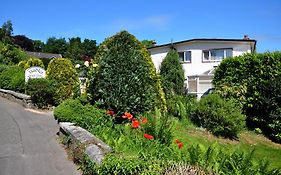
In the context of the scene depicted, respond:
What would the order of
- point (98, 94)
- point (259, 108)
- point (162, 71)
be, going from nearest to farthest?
point (98, 94) < point (259, 108) < point (162, 71)

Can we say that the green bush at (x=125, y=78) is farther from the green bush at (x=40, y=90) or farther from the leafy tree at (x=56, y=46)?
the leafy tree at (x=56, y=46)

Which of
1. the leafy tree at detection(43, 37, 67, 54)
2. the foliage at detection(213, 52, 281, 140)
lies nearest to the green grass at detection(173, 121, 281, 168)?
the foliage at detection(213, 52, 281, 140)

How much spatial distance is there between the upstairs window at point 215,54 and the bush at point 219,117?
1733cm

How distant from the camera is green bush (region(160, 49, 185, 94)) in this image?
28.4 m

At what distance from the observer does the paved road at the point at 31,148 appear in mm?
6883

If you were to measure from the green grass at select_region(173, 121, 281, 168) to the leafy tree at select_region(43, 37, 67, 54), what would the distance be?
9298cm

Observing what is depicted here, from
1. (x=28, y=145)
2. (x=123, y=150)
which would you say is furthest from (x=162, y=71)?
(x=123, y=150)

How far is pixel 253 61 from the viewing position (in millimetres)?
15258

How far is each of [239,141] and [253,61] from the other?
14.5ft

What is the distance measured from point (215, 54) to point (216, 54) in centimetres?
10

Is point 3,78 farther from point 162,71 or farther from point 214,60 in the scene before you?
point 214,60

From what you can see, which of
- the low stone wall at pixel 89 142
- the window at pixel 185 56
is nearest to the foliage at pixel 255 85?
the low stone wall at pixel 89 142

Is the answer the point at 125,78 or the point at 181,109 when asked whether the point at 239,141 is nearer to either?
the point at 181,109

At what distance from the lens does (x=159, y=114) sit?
909cm
